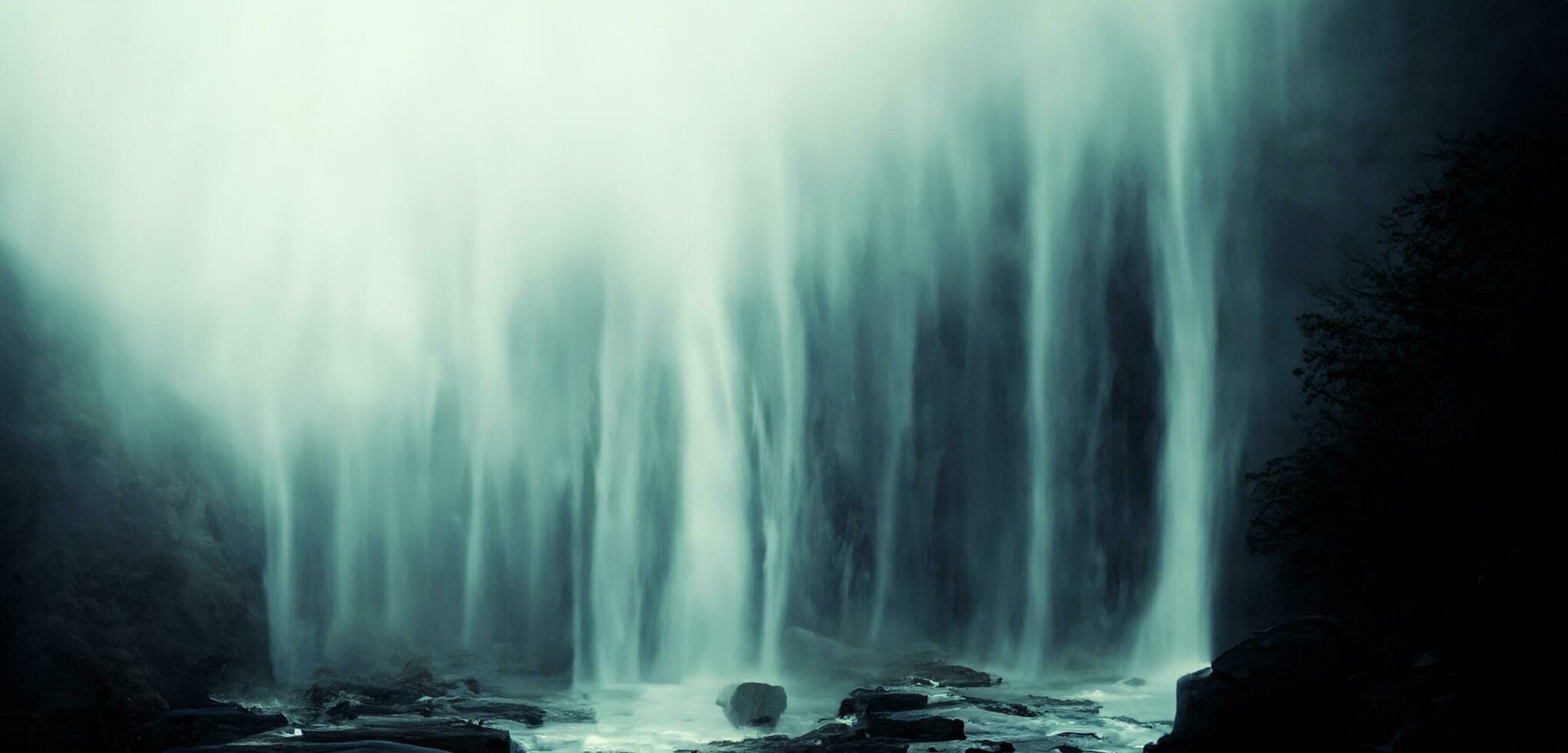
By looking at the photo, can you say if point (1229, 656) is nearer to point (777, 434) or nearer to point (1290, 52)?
point (1290, 52)

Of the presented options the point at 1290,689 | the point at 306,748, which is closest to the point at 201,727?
the point at 306,748

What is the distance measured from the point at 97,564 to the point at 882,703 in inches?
1306

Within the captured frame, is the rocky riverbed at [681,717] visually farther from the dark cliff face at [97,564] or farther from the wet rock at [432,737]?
the dark cliff face at [97,564]

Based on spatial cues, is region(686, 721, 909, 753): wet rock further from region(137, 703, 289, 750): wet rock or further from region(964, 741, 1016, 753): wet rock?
region(137, 703, 289, 750): wet rock

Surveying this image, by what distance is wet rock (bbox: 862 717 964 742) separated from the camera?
34.5m

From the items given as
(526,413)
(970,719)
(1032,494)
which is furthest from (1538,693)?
(526,413)

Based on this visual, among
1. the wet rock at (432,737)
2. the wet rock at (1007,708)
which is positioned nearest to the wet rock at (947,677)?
the wet rock at (1007,708)

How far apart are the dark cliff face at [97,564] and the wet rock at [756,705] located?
2162cm

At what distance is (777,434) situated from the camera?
82438mm

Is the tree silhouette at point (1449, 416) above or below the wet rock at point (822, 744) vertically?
above

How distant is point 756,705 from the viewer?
4594 centimetres

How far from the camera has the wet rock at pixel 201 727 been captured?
34.8m

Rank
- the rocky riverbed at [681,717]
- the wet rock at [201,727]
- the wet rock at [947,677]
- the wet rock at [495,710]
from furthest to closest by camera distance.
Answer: the wet rock at [947,677] → the wet rock at [495,710] → the wet rock at [201,727] → the rocky riverbed at [681,717]

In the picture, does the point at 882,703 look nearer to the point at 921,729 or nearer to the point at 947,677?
the point at 921,729
